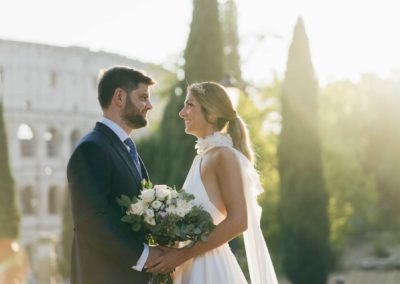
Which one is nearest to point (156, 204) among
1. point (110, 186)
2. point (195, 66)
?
point (110, 186)

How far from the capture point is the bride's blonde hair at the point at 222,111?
212 inches

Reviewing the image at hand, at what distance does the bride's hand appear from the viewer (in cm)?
495

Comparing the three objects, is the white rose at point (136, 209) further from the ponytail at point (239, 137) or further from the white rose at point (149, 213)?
the ponytail at point (239, 137)

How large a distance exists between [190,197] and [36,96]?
4416cm

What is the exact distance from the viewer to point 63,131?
49.2 meters

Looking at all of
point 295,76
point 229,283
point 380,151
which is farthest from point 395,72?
point 229,283

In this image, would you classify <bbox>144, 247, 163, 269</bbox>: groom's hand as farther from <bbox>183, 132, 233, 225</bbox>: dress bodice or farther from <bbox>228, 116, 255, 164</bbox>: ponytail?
<bbox>228, 116, 255, 164</bbox>: ponytail

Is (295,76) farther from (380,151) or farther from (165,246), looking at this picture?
(165,246)

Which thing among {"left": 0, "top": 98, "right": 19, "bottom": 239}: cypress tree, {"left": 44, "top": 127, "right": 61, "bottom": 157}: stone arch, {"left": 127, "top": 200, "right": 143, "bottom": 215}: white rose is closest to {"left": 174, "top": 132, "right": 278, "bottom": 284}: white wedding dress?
{"left": 127, "top": 200, "right": 143, "bottom": 215}: white rose

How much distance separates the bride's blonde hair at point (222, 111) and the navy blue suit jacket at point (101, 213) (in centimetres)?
64

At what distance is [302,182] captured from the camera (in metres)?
22.8

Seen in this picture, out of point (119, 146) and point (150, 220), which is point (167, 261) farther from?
point (119, 146)

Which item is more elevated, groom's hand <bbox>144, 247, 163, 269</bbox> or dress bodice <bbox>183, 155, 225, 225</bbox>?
dress bodice <bbox>183, 155, 225, 225</bbox>

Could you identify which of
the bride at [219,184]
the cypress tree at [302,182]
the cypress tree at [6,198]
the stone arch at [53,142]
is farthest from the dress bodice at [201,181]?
the stone arch at [53,142]
